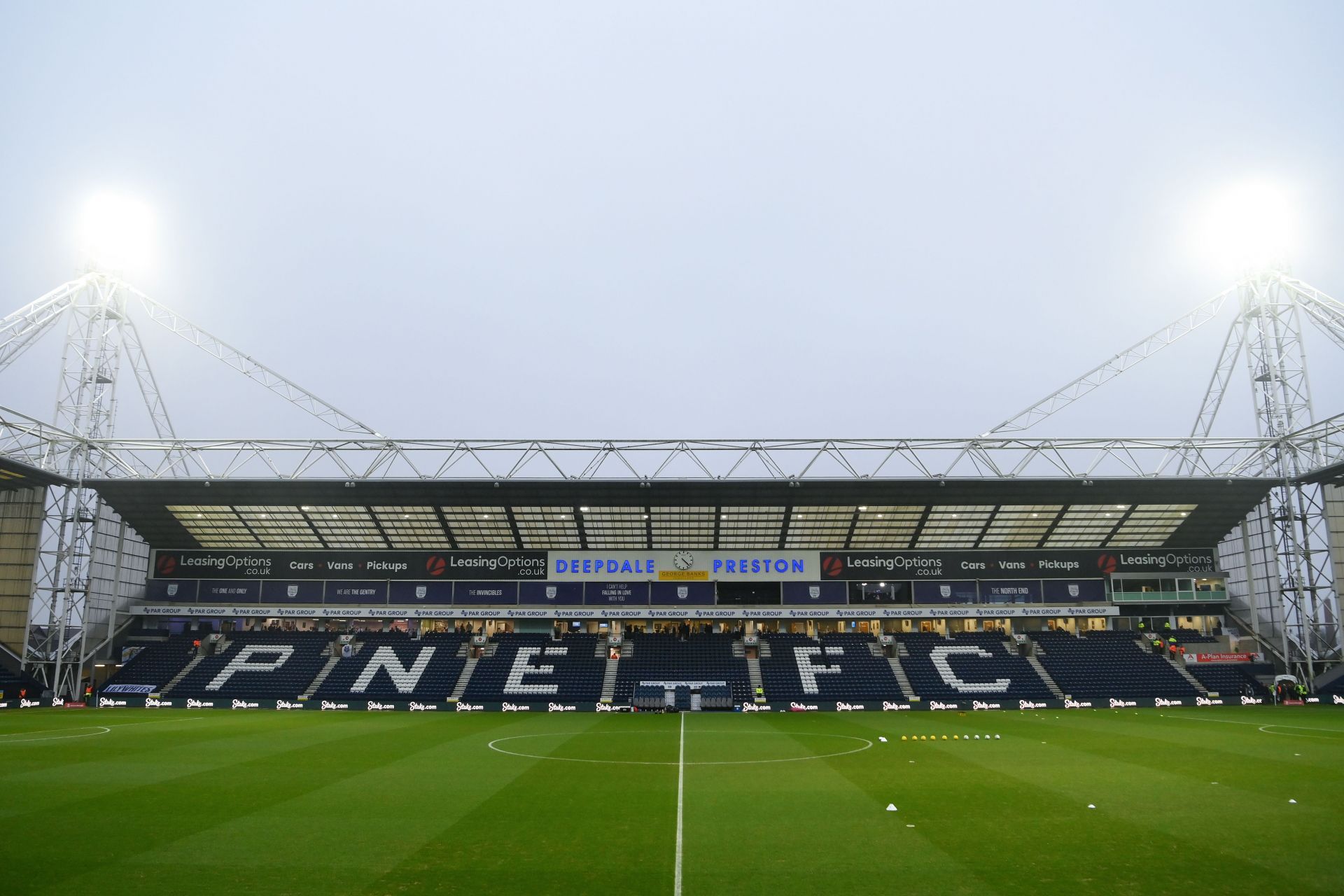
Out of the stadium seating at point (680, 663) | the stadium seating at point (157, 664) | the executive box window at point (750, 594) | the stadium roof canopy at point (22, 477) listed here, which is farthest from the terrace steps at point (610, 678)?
the stadium roof canopy at point (22, 477)

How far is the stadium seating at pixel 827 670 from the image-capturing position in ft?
177

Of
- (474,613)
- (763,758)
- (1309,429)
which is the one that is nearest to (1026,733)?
(763,758)

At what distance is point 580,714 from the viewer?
49562mm

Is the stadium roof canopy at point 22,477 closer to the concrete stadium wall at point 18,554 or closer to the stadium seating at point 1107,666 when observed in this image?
the concrete stadium wall at point 18,554

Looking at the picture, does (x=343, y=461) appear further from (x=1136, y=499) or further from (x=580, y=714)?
(x=1136, y=499)

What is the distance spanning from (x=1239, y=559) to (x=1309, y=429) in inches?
473

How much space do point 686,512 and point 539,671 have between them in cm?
1448

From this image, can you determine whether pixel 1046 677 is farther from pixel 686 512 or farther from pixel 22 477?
pixel 22 477

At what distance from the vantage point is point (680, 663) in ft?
191

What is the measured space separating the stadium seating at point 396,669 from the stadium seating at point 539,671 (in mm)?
2105

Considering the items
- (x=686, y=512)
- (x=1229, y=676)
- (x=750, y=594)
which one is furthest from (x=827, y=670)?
(x=1229, y=676)

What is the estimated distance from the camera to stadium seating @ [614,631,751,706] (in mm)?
55719

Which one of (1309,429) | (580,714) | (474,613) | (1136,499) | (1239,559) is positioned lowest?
(580,714)

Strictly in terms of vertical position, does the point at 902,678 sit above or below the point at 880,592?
below
